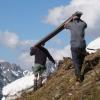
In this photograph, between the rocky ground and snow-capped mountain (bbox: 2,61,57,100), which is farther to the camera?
snow-capped mountain (bbox: 2,61,57,100)

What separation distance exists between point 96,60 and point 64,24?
197 centimetres

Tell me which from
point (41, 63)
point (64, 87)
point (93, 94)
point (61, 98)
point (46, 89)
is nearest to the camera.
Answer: point (93, 94)

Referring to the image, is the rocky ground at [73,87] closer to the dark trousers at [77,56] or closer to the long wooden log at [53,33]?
the dark trousers at [77,56]

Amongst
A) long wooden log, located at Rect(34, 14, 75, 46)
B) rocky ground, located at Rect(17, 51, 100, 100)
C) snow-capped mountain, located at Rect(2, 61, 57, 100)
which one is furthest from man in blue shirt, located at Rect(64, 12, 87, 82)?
snow-capped mountain, located at Rect(2, 61, 57, 100)

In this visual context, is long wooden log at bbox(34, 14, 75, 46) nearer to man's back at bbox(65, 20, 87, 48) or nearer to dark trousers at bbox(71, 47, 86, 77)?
man's back at bbox(65, 20, 87, 48)

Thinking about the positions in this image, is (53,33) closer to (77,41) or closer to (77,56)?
(77,41)

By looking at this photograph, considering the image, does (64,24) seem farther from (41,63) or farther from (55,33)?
(41,63)

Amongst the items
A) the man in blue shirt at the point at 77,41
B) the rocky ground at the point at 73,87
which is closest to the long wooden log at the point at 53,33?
the man in blue shirt at the point at 77,41

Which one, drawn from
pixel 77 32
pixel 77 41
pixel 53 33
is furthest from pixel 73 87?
pixel 53 33

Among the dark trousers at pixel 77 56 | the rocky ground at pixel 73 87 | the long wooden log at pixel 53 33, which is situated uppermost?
the long wooden log at pixel 53 33

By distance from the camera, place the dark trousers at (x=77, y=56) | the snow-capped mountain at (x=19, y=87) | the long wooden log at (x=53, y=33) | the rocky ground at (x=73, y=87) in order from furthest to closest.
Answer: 1. the snow-capped mountain at (x=19, y=87)
2. the long wooden log at (x=53, y=33)
3. the dark trousers at (x=77, y=56)
4. the rocky ground at (x=73, y=87)

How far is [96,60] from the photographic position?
600 inches

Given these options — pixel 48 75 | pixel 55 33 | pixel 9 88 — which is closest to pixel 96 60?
pixel 55 33

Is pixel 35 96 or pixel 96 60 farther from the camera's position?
pixel 96 60
